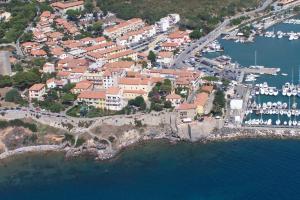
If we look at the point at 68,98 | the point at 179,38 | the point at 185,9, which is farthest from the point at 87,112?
the point at 185,9

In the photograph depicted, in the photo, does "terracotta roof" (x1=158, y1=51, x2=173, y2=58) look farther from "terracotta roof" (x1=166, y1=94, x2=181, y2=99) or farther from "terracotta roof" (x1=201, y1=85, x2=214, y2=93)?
A: "terracotta roof" (x1=166, y1=94, x2=181, y2=99)

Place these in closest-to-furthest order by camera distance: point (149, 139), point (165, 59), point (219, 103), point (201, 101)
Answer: point (149, 139) < point (201, 101) < point (219, 103) < point (165, 59)

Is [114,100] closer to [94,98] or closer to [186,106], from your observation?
[94,98]

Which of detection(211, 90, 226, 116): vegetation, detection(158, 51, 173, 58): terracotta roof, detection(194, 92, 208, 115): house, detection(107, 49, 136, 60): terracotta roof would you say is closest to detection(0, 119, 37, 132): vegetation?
detection(194, 92, 208, 115): house

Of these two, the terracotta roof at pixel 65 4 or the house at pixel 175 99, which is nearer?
the house at pixel 175 99

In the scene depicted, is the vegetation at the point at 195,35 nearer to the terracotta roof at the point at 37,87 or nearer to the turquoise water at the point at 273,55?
the turquoise water at the point at 273,55

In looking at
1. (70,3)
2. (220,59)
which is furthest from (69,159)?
(70,3)

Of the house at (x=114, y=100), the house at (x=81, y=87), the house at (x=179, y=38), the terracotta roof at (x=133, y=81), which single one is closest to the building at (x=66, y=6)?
the house at (x=179, y=38)
